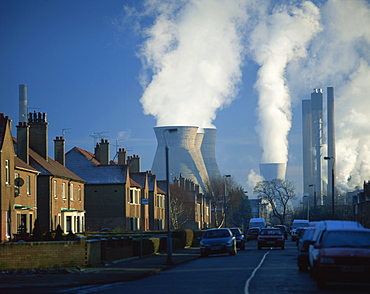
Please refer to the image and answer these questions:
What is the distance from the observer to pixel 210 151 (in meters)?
185

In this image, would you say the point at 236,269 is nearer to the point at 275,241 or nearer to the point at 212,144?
the point at 275,241

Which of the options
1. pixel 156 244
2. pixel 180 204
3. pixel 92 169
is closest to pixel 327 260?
pixel 156 244

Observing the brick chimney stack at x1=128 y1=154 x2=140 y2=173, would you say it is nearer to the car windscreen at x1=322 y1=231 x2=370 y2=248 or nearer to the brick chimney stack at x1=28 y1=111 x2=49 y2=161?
the brick chimney stack at x1=28 y1=111 x2=49 y2=161

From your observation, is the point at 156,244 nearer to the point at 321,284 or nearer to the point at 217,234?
the point at 217,234

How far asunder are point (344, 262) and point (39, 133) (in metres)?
42.6

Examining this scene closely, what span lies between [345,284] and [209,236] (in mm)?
22182

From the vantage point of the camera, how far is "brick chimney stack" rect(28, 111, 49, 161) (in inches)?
2224

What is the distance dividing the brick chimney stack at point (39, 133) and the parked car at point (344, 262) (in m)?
40.8

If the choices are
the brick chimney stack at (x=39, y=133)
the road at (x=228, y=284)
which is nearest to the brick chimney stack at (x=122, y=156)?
the brick chimney stack at (x=39, y=133)

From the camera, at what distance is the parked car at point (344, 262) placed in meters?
17.9

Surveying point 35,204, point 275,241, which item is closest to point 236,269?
point 275,241

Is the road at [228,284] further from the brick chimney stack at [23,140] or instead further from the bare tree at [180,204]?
the bare tree at [180,204]

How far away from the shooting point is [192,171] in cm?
16375

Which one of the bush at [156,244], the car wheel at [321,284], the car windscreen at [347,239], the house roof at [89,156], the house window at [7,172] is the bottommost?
the bush at [156,244]
